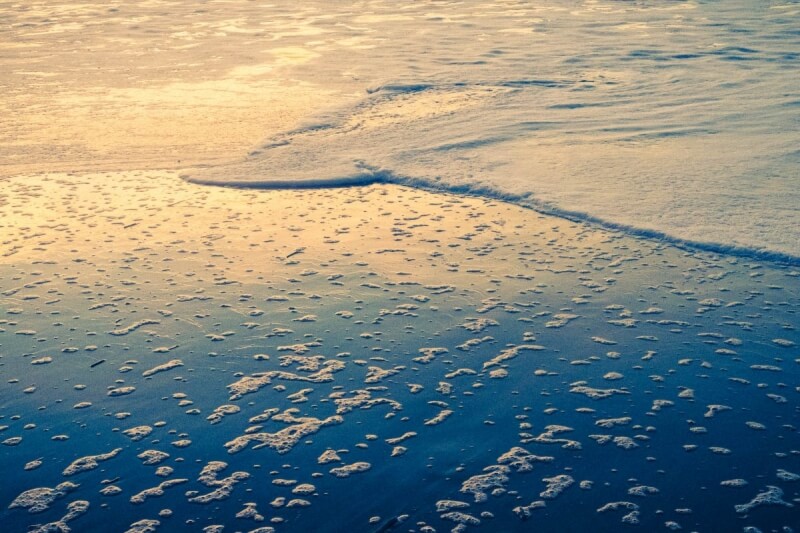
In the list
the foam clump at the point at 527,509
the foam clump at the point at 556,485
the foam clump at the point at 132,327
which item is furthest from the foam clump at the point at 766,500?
the foam clump at the point at 132,327

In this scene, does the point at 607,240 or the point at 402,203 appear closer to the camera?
the point at 607,240

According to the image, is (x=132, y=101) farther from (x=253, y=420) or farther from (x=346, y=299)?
(x=253, y=420)

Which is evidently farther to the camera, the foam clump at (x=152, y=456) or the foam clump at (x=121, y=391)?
the foam clump at (x=121, y=391)

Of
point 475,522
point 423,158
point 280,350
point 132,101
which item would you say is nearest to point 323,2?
point 132,101

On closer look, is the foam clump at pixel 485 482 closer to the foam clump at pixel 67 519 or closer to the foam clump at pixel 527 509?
the foam clump at pixel 527 509

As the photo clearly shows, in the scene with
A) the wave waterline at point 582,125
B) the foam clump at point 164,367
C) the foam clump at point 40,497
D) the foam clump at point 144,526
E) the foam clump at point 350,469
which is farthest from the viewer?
the wave waterline at point 582,125

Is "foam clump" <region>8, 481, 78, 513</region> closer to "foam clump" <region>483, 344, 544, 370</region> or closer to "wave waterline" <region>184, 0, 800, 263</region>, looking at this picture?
"foam clump" <region>483, 344, 544, 370</region>
